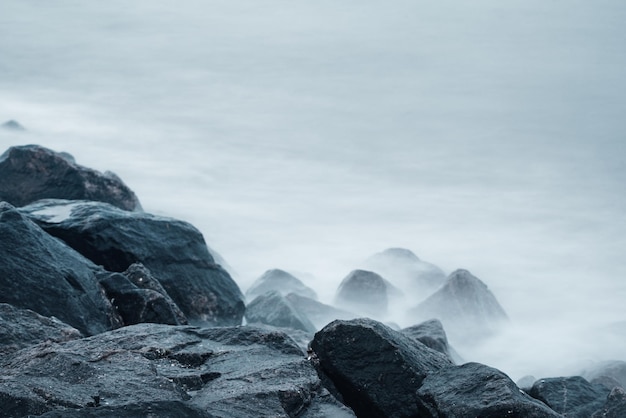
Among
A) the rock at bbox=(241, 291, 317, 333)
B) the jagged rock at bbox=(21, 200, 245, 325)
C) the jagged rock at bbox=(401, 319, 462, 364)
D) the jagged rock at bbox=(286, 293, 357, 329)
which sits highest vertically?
the jagged rock at bbox=(21, 200, 245, 325)

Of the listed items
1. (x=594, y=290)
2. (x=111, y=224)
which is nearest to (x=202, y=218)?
(x=594, y=290)

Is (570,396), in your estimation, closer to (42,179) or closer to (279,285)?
(42,179)

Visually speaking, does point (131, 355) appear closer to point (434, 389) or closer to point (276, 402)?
point (276, 402)

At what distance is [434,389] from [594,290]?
24100 mm

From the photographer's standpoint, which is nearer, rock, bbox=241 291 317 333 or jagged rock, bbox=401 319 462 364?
jagged rock, bbox=401 319 462 364

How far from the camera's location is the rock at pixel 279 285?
16797 millimetres

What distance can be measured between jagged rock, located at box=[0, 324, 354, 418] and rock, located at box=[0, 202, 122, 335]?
1.14m

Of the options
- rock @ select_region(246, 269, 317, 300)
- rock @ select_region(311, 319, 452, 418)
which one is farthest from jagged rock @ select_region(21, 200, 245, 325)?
rock @ select_region(246, 269, 317, 300)

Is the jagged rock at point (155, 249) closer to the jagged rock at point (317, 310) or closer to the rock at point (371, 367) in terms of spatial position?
the rock at point (371, 367)

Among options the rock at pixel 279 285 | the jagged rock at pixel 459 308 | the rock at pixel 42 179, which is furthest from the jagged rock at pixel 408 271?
the rock at pixel 42 179

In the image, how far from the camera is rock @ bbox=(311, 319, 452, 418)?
17.9 feet

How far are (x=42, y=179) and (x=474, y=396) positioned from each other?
23.4ft

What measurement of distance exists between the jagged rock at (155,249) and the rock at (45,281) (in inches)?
54.1

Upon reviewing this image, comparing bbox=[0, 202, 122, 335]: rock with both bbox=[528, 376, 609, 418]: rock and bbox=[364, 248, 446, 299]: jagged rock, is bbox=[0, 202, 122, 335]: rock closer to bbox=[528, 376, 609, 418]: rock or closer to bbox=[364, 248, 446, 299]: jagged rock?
bbox=[528, 376, 609, 418]: rock
